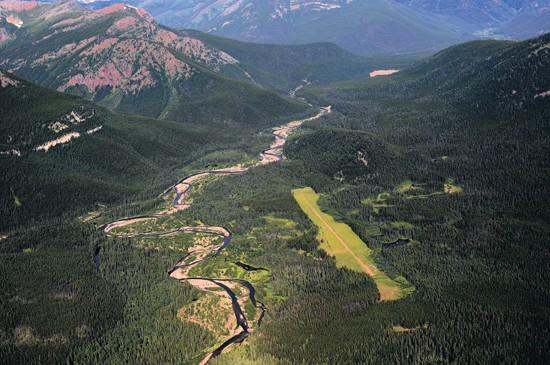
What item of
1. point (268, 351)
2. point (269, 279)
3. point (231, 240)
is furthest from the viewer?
point (231, 240)

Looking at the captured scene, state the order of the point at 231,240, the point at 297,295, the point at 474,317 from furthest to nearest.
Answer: the point at 231,240, the point at 297,295, the point at 474,317

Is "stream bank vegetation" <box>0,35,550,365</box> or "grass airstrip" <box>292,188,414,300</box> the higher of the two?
"stream bank vegetation" <box>0,35,550,365</box>

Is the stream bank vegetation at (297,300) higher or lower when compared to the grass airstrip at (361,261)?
higher

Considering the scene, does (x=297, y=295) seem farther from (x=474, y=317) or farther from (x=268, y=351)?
(x=474, y=317)

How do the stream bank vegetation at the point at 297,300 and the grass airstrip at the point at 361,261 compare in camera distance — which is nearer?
the stream bank vegetation at the point at 297,300

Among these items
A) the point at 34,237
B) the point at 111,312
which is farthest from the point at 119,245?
the point at 111,312

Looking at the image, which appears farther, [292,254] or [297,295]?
[292,254]

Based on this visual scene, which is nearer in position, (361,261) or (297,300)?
(297,300)

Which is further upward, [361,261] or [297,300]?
[297,300]

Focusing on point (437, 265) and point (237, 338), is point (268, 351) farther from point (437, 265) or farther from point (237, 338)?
point (437, 265)

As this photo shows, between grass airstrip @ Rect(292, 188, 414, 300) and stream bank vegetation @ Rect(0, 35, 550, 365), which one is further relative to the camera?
grass airstrip @ Rect(292, 188, 414, 300)
